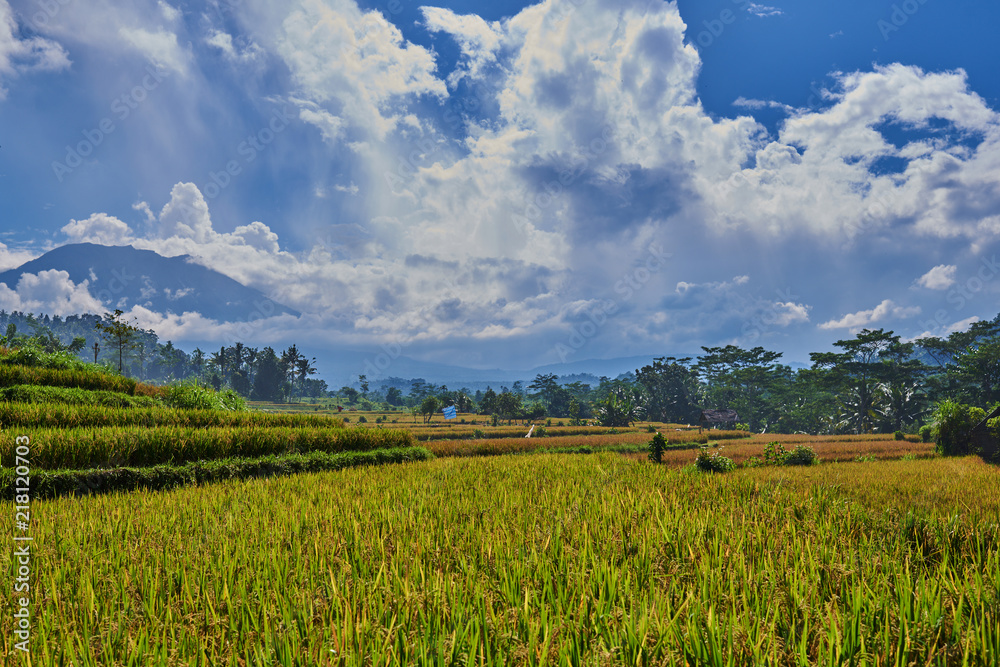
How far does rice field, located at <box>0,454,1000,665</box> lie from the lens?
2549mm

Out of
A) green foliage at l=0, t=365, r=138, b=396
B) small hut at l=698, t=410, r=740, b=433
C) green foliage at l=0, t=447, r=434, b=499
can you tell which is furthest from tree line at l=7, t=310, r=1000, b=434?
green foliage at l=0, t=447, r=434, b=499

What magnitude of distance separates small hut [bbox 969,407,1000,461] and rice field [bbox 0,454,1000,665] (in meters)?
23.6

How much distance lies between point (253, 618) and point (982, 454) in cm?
3416

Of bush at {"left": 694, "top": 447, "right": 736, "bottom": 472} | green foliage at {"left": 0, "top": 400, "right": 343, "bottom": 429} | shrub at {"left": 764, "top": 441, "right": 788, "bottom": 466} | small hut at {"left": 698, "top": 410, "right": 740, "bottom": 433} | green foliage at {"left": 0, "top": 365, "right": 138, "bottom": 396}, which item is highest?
green foliage at {"left": 0, "top": 365, "right": 138, "bottom": 396}

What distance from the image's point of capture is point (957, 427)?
2358cm

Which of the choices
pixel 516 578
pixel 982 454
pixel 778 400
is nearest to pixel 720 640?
pixel 516 578

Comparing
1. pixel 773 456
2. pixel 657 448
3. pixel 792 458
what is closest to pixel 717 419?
pixel 773 456

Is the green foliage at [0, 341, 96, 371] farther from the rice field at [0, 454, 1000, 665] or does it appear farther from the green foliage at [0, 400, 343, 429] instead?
the rice field at [0, 454, 1000, 665]

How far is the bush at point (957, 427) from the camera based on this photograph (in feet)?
76.2

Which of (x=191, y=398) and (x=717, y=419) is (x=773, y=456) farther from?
(x=717, y=419)

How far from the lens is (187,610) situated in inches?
130

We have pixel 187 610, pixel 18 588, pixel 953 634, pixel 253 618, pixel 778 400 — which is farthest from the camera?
pixel 778 400

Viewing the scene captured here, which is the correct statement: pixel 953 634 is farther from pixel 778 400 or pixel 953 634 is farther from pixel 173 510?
pixel 778 400

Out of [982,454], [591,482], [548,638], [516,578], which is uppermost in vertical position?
[548,638]
